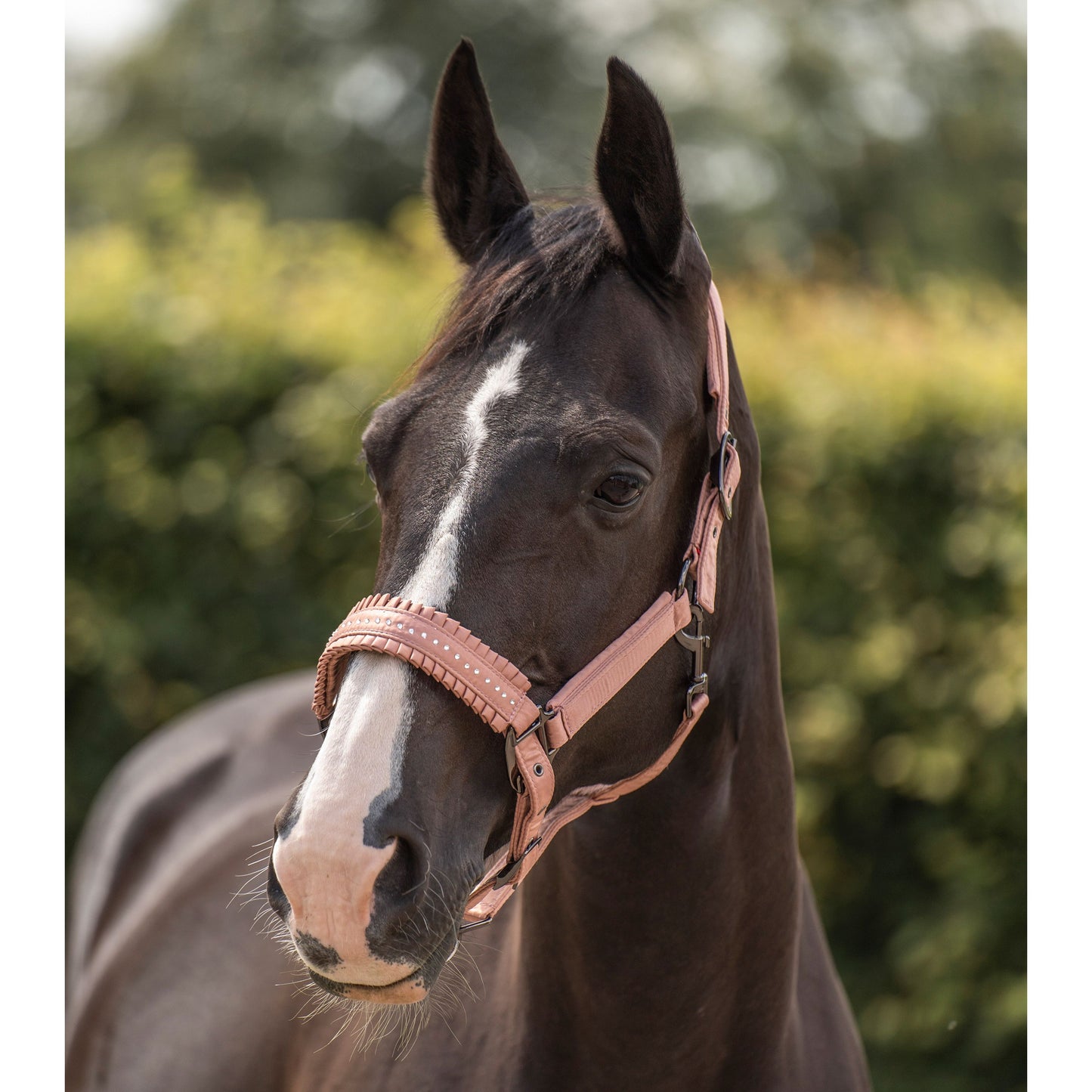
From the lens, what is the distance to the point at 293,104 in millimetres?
20797

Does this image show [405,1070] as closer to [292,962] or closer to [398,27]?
[292,962]

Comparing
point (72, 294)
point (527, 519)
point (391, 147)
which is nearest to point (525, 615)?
point (527, 519)

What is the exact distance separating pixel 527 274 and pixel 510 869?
903 millimetres

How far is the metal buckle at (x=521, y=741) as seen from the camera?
56.1 inches

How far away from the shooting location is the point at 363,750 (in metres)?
1.29

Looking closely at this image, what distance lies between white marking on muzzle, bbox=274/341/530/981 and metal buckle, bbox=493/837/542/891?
0.90 feet

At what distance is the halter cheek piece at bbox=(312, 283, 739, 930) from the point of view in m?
1.36

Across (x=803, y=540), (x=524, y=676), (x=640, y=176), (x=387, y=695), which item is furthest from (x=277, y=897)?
(x=803, y=540)

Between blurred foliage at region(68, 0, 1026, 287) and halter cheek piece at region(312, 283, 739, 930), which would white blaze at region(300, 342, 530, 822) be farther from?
blurred foliage at region(68, 0, 1026, 287)

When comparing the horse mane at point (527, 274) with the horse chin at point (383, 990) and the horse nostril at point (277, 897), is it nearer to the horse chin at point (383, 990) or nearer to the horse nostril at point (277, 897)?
the horse nostril at point (277, 897)

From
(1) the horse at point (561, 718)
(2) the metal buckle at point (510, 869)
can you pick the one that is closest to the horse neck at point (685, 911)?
(1) the horse at point (561, 718)

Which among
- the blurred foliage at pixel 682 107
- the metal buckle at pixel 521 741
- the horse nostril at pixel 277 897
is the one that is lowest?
the horse nostril at pixel 277 897

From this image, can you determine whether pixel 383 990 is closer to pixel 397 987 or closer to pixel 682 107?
pixel 397 987

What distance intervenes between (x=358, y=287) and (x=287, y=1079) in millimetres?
4220
